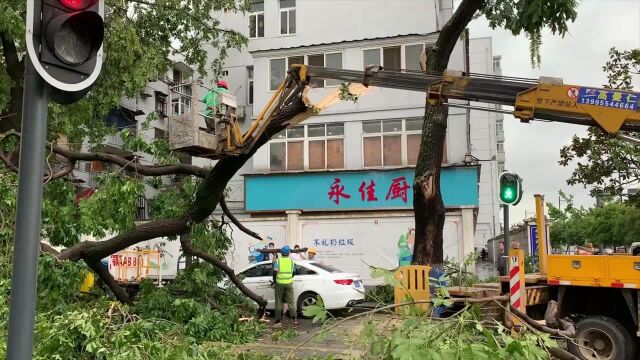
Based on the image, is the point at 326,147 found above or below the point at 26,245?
above

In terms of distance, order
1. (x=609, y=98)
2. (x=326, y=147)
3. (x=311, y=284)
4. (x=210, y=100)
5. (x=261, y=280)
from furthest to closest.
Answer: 1. (x=326, y=147)
2. (x=261, y=280)
3. (x=311, y=284)
4. (x=210, y=100)
5. (x=609, y=98)

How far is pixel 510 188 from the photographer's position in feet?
26.5

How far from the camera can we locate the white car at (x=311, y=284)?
→ 43.3 ft

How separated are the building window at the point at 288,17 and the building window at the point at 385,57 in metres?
4.36

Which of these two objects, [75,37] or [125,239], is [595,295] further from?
[75,37]

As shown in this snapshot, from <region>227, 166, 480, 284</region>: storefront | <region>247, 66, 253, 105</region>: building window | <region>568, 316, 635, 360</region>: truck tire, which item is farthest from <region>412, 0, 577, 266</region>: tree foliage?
<region>247, 66, 253, 105</region>: building window

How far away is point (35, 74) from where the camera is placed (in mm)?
2953

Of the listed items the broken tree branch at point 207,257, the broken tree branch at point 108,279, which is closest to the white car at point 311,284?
the broken tree branch at point 207,257

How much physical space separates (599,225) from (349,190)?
1397 inches

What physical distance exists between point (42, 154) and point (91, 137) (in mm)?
10348

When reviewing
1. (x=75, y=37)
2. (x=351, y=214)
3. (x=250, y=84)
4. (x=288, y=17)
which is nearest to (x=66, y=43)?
(x=75, y=37)

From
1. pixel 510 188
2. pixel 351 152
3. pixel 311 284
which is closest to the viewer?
pixel 510 188

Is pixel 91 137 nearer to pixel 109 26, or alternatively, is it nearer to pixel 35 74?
pixel 109 26

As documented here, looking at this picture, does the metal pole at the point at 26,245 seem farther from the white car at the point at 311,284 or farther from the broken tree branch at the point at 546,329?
the white car at the point at 311,284
